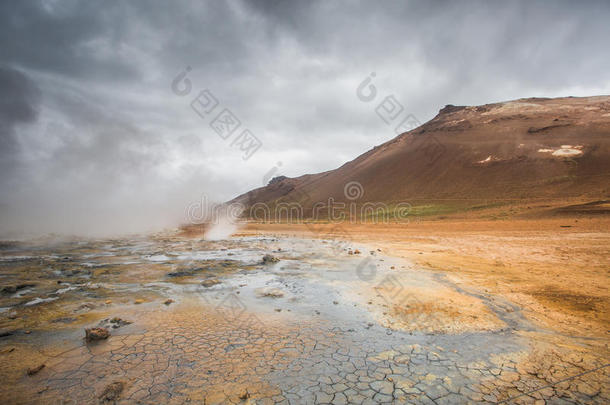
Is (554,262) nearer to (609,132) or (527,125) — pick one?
(609,132)

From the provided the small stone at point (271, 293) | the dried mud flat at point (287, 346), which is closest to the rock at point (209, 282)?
the dried mud flat at point (287, 346)

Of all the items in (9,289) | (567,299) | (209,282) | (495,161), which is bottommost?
(567,299)

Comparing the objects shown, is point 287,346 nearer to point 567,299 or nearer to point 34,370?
point 34,370

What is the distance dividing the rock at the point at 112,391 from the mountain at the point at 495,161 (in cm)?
4662

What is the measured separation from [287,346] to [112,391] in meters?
2.59

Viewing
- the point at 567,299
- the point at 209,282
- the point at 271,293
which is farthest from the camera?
the point at 209,282

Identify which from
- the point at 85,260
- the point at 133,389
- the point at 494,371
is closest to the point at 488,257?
the point at 494,371

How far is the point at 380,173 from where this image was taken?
76.8m

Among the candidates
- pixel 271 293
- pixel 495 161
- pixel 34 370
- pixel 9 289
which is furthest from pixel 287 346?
pixel 495 161

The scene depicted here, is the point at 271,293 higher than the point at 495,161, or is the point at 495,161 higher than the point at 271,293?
the point at 495,161

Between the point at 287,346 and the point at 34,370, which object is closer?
the point at 34,370

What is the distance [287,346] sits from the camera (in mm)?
5027

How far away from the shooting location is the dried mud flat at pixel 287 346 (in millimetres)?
3693

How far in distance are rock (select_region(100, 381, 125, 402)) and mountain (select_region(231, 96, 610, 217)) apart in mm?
46624
